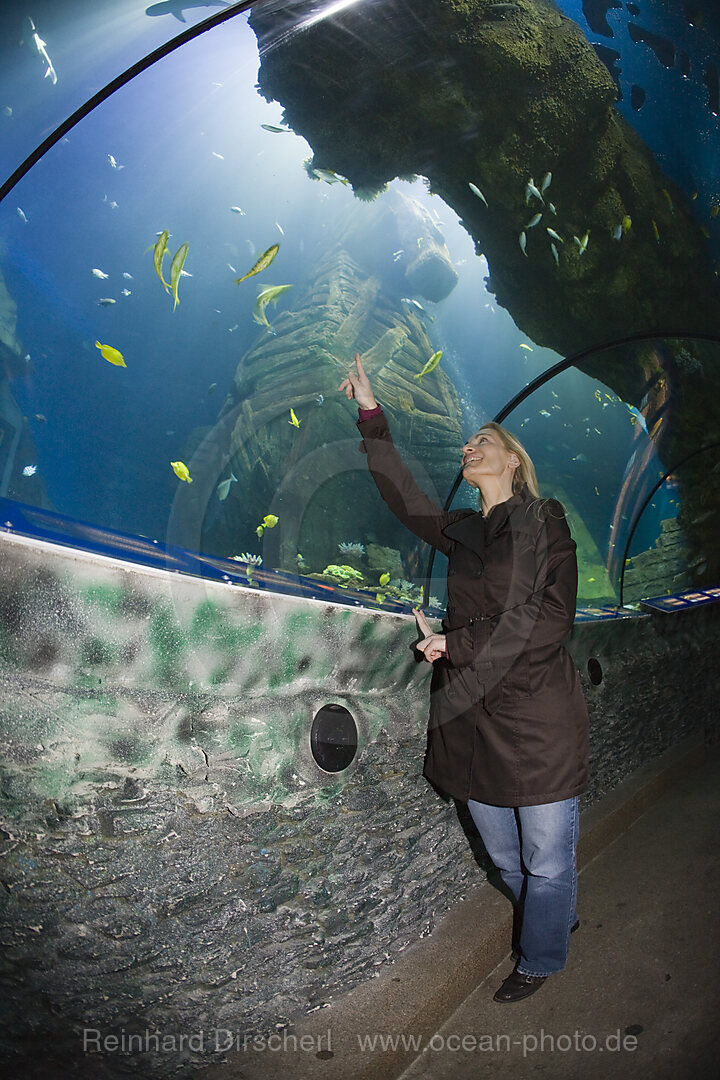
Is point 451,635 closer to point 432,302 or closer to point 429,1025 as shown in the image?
point 429,1025

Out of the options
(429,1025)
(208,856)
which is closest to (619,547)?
(429,1025)

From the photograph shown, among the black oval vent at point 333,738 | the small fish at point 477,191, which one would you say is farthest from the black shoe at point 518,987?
the small fish at point 477,191

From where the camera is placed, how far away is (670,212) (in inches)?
185

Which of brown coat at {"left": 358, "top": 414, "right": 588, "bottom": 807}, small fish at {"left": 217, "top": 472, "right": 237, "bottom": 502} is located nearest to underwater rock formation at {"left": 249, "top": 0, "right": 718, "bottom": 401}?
brown coat at {"left": 358, "top": 414, "right": 588, "bottom": 807}

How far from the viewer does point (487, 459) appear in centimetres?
242

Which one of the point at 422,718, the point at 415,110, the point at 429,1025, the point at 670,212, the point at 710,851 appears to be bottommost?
the point at 429,1025

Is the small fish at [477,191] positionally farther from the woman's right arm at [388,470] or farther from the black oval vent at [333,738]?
the black oval vent at [333,738]

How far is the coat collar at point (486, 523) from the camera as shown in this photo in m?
2.32

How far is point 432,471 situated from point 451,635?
940cm

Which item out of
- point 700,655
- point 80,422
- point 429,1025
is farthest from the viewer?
point 80,422

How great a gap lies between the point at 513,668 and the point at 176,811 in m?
1.31

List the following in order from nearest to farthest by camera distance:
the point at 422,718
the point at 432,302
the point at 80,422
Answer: the point at 422,718 → the point at 432,302 → the point at 80,422

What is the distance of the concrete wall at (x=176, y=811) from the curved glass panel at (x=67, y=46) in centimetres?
266

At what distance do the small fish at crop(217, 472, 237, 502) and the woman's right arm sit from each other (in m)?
10.8
